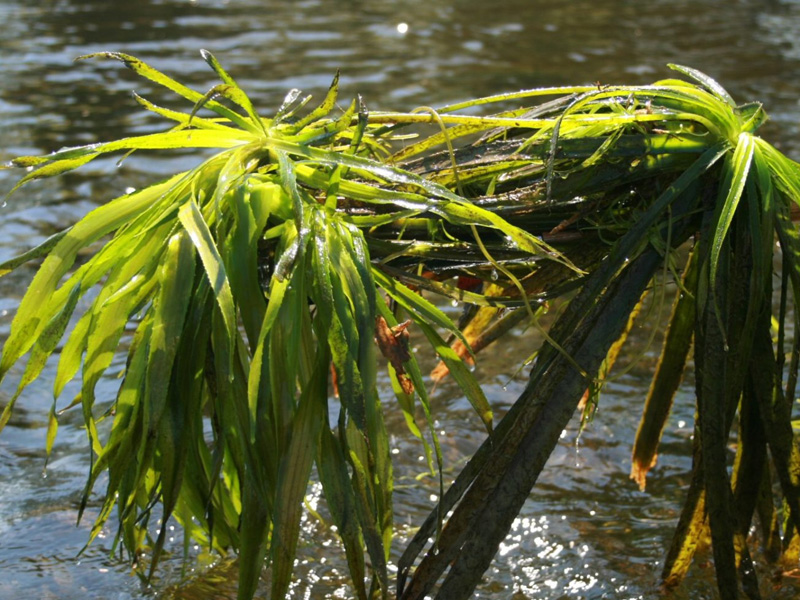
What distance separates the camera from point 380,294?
205 cm

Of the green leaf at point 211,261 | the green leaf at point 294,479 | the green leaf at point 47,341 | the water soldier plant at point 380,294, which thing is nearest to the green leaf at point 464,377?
the water soldier plant at point 380,294

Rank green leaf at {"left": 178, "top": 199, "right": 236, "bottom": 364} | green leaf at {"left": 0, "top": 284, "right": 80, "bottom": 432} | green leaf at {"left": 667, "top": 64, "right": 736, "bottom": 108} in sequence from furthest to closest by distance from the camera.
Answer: green leaf at {"left": 667, "top": 64, "right": 736, "bottom": 108} < green leaf at {"left": 0, "top": 284, "right": 80, "bottom": 432} < green leaf at {"left": 178, "top": 199, "right": 236, "bottom": 364}

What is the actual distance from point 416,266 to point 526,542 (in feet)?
4.04

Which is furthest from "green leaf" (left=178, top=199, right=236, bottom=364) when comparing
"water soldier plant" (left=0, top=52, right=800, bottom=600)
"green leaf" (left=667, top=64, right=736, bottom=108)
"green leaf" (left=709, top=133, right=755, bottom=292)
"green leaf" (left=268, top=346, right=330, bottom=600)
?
"green leaf" (left=667, top=64, right=736, bottom=108)

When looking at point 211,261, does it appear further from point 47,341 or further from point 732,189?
point 732,189

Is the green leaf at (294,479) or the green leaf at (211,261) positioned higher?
the green leaf at (211,261)

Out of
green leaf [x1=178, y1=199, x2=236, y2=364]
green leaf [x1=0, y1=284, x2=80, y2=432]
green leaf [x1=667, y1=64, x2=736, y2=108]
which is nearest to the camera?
green leaf [x1=178, y1=199, x2=236, y2=364]

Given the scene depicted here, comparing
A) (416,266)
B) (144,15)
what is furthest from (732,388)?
(144,15)

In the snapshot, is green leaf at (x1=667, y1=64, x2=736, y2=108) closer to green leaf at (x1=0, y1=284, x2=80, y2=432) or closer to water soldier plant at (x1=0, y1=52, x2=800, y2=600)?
water soldier plant at (x1=0, y1=52, x2=800, y2=600)

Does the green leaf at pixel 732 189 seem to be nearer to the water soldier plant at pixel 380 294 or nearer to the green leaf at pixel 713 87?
the water soldier plant at pixel 380 294

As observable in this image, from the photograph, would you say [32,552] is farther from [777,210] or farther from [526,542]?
[777,210]

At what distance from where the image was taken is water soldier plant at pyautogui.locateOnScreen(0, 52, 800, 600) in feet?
5.96

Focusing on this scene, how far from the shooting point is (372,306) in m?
1.83

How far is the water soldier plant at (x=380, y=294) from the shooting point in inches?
71.5
